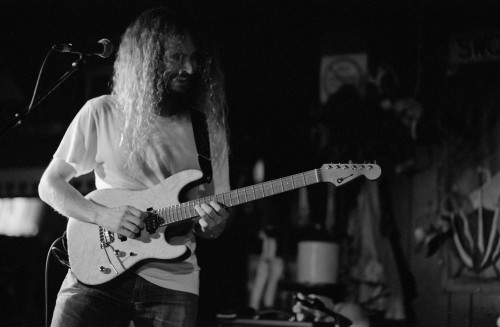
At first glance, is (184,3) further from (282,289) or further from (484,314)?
(484,314)

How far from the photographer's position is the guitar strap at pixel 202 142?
8.09 feet

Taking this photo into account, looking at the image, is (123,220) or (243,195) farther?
(243,195)

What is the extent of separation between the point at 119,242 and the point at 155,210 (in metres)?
0.17

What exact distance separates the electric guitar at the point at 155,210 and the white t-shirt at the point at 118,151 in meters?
0.06

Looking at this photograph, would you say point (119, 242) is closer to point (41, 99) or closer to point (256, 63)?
point (41, 99)

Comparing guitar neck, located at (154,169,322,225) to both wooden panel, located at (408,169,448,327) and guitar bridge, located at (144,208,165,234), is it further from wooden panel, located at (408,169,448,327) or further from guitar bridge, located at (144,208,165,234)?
wooden panel, located at (408,169,448,327)

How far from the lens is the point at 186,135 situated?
8.18ft

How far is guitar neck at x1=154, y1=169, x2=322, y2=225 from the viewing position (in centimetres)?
235

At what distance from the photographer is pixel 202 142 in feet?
8.20

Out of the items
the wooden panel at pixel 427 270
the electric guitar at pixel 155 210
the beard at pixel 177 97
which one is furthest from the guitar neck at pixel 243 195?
the wooden panel at pixel 427 270

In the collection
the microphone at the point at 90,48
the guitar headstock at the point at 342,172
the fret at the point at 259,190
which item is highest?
the microphone at the point at 90,48

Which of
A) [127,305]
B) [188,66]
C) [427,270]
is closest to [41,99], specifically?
[188,66]

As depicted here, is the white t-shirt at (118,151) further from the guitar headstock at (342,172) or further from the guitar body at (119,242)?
the guitar headstock at (342,172)

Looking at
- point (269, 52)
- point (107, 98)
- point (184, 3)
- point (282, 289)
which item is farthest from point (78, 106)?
point (107, 98)
